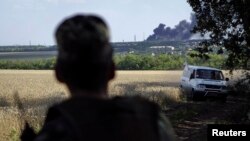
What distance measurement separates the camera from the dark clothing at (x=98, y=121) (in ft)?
6.43

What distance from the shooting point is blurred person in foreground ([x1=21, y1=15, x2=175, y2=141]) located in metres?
1.98

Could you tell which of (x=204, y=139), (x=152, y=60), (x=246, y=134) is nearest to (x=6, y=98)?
(x=204, y=139)

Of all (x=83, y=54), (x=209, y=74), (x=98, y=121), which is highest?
(x=83, y=54)

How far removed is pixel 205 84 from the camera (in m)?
27.2

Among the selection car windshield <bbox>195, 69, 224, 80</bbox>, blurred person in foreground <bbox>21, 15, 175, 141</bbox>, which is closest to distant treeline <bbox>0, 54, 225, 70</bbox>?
car windshield <bbox>195, 69, 224, 80</bbox>

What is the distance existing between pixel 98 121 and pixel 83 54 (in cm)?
30

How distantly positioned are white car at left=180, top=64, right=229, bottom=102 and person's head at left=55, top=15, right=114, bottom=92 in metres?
24.9

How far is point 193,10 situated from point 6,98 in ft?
46.2

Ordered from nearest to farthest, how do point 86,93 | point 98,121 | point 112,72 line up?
point 98,121, point 86,93, point 112,72

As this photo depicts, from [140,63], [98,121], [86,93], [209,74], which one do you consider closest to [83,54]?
[86,93]

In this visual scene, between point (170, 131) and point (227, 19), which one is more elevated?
point (227, 19)

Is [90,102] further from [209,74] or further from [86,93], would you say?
[209,74]

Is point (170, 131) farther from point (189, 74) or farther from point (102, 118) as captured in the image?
point (189, 74)

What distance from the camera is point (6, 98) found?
90.9 ft
